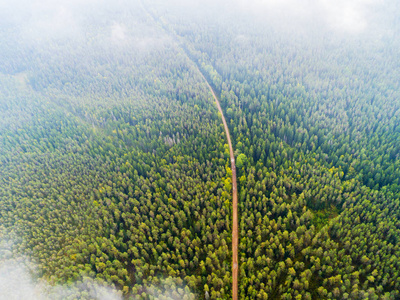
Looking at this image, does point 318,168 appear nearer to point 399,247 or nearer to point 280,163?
point 280,163

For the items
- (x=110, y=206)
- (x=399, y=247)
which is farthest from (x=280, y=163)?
(x=110, y=206)

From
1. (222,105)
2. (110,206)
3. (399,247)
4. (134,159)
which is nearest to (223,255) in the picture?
(110,206)

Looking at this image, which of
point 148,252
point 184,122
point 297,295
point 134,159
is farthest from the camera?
point 184,122

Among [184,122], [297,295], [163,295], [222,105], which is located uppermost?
[222,105]

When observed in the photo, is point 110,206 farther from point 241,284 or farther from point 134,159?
point 241,284

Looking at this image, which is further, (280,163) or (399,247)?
(280,163)

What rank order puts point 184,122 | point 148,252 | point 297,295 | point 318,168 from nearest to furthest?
point 297,295
point 148,252
point 318,168
point 184,122

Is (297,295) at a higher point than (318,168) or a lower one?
lower
